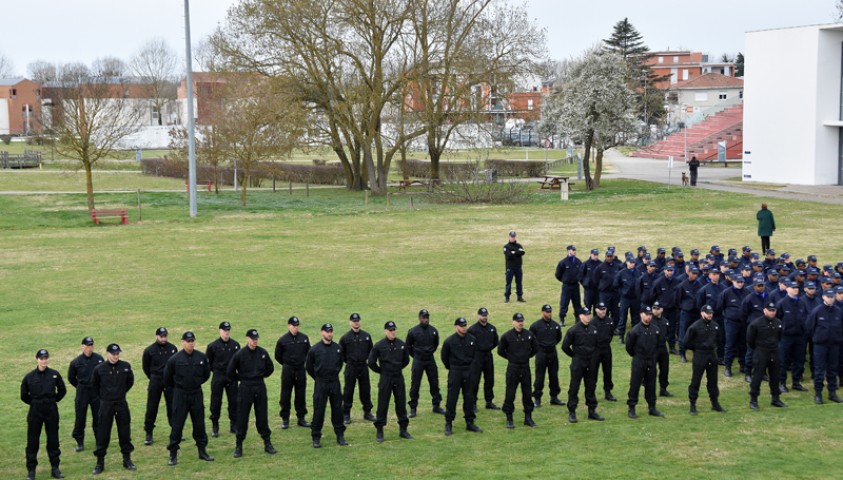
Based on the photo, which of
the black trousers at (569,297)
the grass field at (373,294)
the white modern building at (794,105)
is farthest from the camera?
the white modern building at (794,105)

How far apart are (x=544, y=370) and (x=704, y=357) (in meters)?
2.39

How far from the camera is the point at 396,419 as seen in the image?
45.9ft

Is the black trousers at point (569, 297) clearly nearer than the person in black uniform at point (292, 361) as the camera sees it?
No

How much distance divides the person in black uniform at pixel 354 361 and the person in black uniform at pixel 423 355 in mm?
706

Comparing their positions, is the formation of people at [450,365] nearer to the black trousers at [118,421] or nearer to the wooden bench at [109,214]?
the black trousers at [118,421]

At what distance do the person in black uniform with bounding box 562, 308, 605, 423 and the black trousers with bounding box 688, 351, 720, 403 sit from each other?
4.79ft

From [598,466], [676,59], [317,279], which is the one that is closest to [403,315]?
[317,279]

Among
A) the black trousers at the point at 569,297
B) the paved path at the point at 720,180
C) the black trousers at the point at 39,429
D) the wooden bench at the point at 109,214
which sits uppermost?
the paved path at the point at 720,180

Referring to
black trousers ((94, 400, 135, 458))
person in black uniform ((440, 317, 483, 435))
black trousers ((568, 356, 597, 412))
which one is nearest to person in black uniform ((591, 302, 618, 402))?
black trousers ((568, 356, 597, 412))

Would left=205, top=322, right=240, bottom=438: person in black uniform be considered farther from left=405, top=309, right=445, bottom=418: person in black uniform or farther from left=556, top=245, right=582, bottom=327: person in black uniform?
left=556, top=245, right=582, bottom=327: person in black uniform

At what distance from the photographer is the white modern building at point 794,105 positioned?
47.3 metres

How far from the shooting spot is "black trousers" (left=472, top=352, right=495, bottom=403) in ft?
45.5

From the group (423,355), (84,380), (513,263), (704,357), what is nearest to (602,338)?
(704,357)

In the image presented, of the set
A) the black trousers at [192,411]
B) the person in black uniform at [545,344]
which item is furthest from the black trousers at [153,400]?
the person in black uniform at [545,344]
